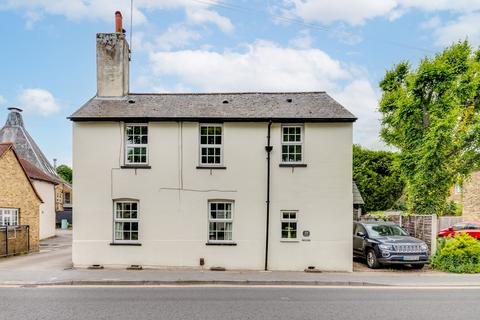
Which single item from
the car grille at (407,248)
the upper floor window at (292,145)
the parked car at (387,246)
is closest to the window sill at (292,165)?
the upper floor window at (292,145)

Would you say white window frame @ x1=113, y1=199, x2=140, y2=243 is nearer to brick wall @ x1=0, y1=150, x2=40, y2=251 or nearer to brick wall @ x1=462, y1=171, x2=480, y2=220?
brick wall @ x1=0, y1=150, x2=40, y2=251

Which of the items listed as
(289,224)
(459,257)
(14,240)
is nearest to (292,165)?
(289,224)

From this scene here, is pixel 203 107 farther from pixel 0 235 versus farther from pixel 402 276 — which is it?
pixel 0 235

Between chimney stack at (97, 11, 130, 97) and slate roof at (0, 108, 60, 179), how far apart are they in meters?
22.3

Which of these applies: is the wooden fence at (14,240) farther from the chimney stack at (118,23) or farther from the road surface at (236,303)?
the chimney stack at (118,23)

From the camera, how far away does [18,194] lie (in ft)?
69.8

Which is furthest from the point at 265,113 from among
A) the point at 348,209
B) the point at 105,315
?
the point at 105,315

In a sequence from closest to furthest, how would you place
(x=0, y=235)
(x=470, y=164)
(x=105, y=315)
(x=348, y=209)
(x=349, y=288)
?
(x=105, y=315) < (x=349, y=288) < (x=348, y=209) < (x=0, y=235) < (x=470, y=164)

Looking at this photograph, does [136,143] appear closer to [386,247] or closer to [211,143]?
[211,143]

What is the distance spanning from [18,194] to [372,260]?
60.4 ft

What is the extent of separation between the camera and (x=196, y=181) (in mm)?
15359

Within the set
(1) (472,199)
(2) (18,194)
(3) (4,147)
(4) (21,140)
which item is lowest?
(1) (472,199)

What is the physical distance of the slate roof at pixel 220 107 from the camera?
1529 centimetres

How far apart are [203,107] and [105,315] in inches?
381
